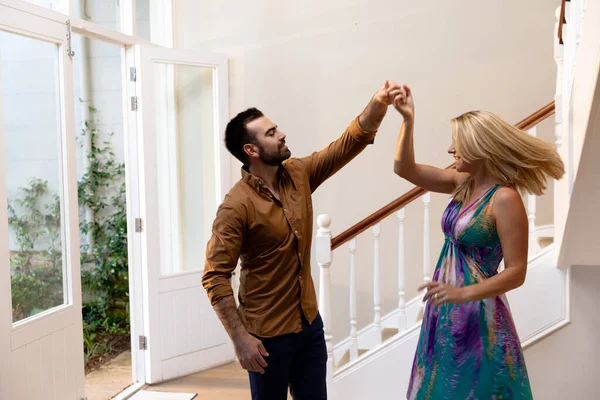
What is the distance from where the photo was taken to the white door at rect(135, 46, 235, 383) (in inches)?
187

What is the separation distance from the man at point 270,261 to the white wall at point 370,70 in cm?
258

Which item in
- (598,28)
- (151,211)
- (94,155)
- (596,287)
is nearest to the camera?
(598,28)

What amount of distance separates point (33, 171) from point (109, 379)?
2257 mm

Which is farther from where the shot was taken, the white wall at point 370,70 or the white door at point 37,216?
the white wall at point 370,70

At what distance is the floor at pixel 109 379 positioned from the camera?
191 inches

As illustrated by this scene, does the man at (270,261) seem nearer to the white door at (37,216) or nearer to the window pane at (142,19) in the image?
the white door at (37,216)

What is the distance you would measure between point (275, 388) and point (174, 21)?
143 inches

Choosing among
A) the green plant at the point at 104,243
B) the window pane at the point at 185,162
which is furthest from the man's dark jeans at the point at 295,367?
Result: the green plant at the point at 104,243

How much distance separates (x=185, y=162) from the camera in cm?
509

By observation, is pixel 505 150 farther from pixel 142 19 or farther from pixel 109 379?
pixel 109 379

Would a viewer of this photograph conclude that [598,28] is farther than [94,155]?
No

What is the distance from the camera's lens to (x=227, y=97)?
205 inches

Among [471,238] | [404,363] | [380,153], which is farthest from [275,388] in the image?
[380,153]

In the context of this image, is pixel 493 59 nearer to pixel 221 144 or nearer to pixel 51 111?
pixel 221 144
